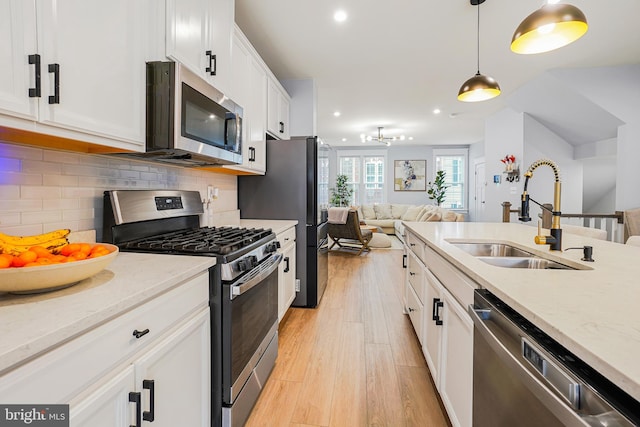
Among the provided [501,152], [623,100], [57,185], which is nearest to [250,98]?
[57,185]

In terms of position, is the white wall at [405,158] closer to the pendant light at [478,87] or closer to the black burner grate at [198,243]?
the pendant light at [478,87]

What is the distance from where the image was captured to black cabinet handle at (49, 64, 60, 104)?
968 mm

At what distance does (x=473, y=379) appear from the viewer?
3.59 ft

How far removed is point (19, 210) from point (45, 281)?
612 mm

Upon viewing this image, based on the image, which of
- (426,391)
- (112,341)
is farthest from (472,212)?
(112,341)

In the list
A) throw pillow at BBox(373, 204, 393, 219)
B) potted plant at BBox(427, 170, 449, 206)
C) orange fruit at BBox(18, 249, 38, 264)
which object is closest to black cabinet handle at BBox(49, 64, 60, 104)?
orange fruit at BBox(18, 249, 38, 264)

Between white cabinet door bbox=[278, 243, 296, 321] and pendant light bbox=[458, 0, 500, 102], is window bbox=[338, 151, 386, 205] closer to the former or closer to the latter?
white cabinet door bbox=[278, 243, 296, 321]

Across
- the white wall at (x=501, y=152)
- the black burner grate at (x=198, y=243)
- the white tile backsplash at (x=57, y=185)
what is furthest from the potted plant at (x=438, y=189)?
the white tile backsplash at (x=57, y=185)

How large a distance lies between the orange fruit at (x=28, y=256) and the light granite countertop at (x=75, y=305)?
0.10m

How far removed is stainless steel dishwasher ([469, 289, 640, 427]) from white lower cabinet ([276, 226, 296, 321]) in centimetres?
162

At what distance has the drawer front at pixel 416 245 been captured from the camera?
2.18 m

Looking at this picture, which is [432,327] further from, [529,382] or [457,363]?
[529,382]

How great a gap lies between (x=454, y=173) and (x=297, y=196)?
7.83 m

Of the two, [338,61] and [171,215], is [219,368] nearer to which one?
[171,215]
